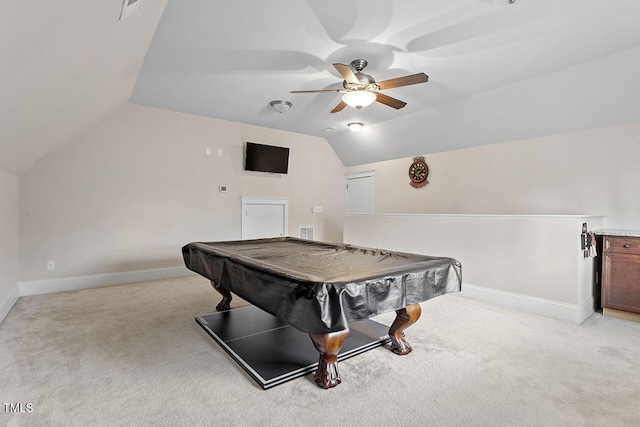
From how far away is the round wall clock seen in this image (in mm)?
5557

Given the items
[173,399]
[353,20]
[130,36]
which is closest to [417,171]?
[353,20]

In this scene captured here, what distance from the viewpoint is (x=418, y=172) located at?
5648 mm

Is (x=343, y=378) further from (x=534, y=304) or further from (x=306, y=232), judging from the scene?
(x=306, y=232)

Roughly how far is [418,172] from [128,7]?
4.81 meters

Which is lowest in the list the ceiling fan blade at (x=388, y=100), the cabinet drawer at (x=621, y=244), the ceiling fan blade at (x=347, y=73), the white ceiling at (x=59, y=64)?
the cabinet drawer at (x=621, y=244)

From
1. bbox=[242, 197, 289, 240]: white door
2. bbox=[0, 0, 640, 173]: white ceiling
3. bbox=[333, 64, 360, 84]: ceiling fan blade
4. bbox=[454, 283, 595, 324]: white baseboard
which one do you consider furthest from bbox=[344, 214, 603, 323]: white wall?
bbox=[242, 197, 289, 240]: white door

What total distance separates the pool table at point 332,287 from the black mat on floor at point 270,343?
234 millimetres

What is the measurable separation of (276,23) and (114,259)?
12.6 ft

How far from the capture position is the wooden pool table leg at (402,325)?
2303 mm

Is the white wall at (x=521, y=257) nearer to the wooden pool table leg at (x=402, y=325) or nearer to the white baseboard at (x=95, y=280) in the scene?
the wooden pool table leg at (x=402, y=325)

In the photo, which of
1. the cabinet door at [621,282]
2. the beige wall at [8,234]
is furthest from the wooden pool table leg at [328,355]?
the beige wall at [8,234]

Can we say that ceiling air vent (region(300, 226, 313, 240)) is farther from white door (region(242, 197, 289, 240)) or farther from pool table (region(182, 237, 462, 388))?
pool table (region(182, 237, 462, 388))

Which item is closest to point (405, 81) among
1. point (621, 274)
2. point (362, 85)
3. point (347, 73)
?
point (362, 85)

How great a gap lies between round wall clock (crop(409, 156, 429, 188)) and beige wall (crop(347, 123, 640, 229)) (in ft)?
0.30
